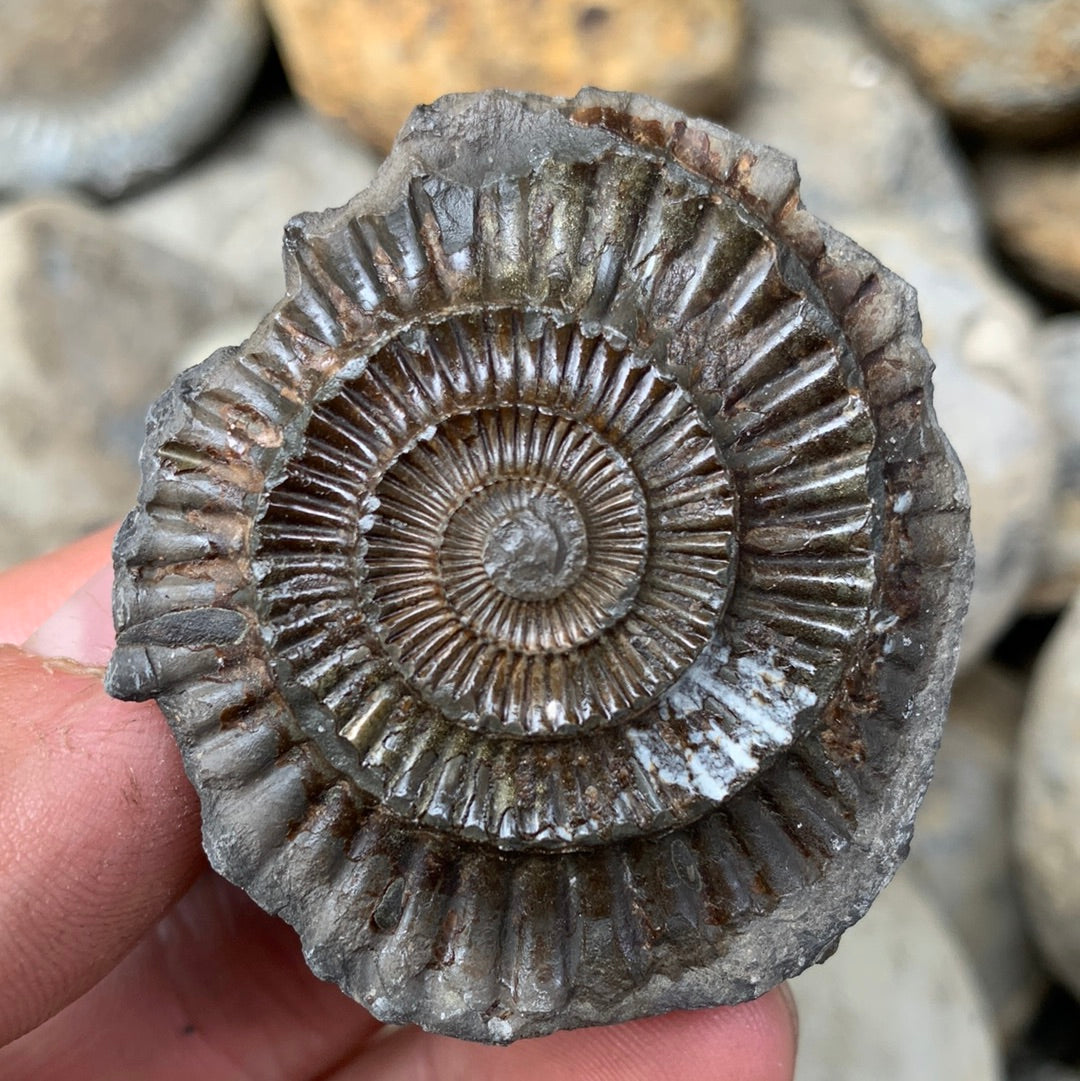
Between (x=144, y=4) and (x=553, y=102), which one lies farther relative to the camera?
(x=144, y=4)

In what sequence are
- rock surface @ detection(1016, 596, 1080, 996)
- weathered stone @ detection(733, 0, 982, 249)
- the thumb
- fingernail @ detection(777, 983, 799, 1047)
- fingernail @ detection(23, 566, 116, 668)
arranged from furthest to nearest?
1. weathered stone @ detection(733, 0, 982, 249)
2. rock surface @ detection(1016, 596, 1080, 996)
3. fingernail @ detection(777, 983, 799, 1047)
4. fingernail @ detection(23, 566, 116, 668)
5. the thumb

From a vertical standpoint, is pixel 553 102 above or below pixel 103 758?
above

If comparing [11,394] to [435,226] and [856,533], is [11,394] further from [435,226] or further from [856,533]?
[856,533]

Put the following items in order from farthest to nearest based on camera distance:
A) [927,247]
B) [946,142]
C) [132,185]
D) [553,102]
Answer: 1. [132,185]
2. [946,142]
3. [927,247]
4. [553,102]

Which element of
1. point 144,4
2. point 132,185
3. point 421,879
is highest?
point 144,4

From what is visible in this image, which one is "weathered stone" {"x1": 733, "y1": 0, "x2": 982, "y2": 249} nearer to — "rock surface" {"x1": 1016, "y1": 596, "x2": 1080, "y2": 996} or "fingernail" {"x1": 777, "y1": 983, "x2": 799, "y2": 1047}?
"rock surface" {"x1": 1016, "y1": 596, "x2": 1080, "y2": 996}

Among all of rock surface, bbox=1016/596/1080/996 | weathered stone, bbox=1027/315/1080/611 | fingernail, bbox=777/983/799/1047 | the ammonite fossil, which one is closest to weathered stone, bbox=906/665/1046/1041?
rock surface, bbox=1016/596/1080/996

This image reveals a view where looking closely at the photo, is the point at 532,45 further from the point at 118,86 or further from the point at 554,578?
the point at 554,578

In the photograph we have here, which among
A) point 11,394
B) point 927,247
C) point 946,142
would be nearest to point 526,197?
point 927,247
